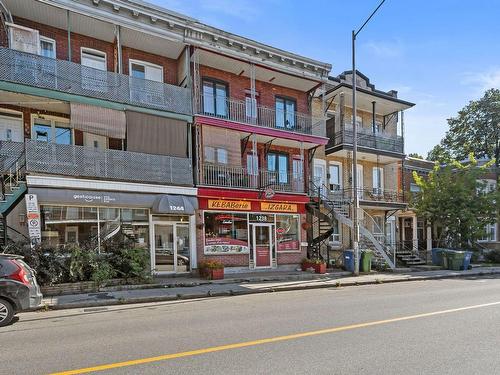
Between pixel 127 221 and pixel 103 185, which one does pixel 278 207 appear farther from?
pixel 103 185

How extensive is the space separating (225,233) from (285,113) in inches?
292

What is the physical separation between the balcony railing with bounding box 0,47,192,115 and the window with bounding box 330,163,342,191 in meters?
10.1

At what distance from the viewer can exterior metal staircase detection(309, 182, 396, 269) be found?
1959 cm

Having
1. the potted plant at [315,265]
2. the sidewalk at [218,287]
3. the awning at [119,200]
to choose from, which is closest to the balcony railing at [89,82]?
the awning at [119,200]

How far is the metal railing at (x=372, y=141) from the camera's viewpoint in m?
22.3

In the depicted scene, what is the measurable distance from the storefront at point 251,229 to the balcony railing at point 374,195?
423 cm

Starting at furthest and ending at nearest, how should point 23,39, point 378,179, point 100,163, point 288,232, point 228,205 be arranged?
point 378,179
point 288,232
point 228,205
point 100,163
point 23,39

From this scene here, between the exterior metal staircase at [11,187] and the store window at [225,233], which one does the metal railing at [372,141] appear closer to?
the store window at [225,233]

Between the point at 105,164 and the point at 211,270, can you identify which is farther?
the point at 211,270

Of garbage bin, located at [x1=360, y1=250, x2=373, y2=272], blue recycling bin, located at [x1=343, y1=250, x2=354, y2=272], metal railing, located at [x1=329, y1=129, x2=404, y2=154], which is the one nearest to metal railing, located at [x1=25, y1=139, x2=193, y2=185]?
blue recycling bin, located at [x1=343, y1=250, x2=354, y2=272]

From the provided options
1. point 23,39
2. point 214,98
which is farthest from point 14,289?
point 214,98

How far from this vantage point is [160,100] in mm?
16375

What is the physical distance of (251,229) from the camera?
18500mm

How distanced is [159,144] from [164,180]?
1.52m
